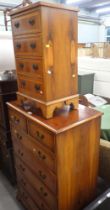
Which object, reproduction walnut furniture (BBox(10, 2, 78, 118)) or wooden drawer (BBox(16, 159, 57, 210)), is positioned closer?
reproduction walnut furniture (BBox(10, 2, 78, 118))

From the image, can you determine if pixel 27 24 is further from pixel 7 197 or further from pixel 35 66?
pixel 7 197

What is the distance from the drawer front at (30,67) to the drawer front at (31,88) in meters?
0.05

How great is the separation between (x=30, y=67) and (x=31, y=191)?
3.46 ft

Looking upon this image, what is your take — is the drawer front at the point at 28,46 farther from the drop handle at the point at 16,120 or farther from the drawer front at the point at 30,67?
the drop handle at the point at 16,120

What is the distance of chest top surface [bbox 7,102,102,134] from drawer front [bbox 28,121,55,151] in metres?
0.04

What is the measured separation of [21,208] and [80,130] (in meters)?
1.20

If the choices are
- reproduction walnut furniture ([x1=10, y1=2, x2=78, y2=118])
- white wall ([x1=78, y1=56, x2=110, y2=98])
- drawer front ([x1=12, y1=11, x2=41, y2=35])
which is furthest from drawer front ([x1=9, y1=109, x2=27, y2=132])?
white wall ([x1=78, y1=56, x2=110, y2=98])

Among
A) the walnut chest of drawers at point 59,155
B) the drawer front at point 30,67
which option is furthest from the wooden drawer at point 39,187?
the drawer front at point 30,67

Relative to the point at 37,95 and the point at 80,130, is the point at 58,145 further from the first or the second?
the point at 37,95

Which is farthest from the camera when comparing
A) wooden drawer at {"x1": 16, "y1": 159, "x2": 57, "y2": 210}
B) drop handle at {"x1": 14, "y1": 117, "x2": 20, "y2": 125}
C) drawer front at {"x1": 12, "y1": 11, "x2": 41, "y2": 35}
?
drop handle at {"x1": 14, "y1": 117, "x2": 20, "y2": 125}

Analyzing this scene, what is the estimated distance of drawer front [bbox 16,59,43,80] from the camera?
1.13 m

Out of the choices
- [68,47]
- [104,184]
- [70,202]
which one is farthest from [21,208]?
[68,47]

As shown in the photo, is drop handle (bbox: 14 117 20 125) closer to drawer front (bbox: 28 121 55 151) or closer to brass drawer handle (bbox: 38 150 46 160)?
drawer front (bbox: 28 121 55 151)

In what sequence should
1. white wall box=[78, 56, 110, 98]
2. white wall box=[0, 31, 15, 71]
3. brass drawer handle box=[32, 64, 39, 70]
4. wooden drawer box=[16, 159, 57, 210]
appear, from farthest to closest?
white wall box=[78, 56, 110, 98], white wall box=[0, 31, 15, 71], wooden drawer box=[16, 159, 57, 210], brass drawer handle box=[32, 64, 39, 70]
